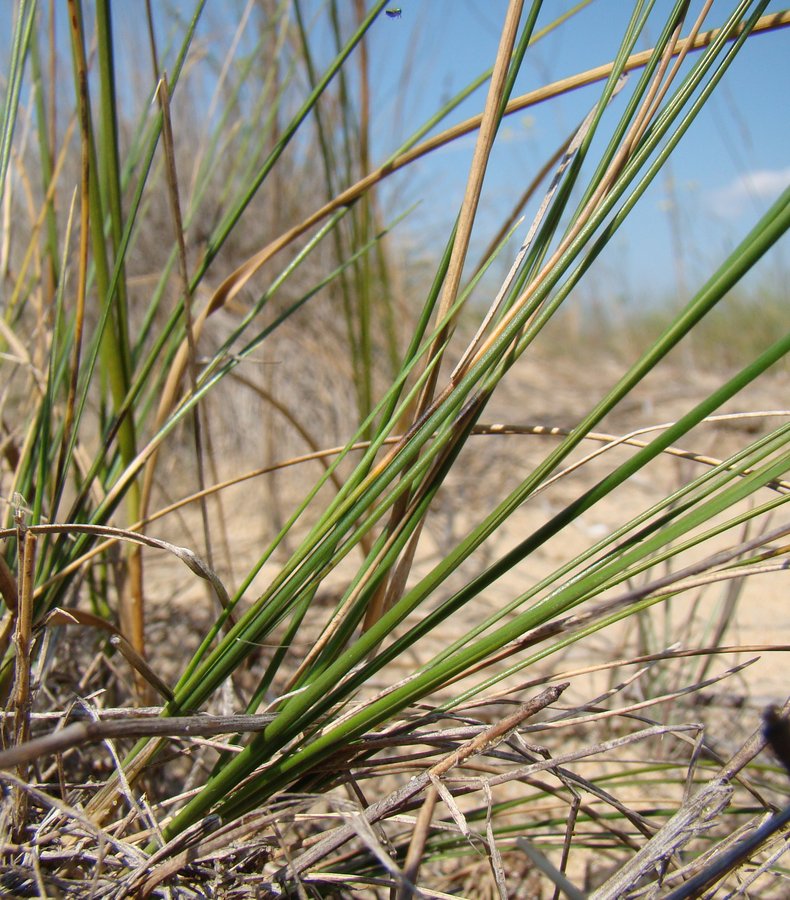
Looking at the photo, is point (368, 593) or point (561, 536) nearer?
point (368, 593)

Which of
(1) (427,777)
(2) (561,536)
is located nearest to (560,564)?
(2) (561,536)

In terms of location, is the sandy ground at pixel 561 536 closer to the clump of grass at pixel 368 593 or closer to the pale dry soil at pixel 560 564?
the pale dry soil at pixel 560 564

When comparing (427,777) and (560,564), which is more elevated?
(427,777)

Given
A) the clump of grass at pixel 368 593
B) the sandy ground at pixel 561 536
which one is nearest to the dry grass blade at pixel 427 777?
the clump of grass at pixel 368 593

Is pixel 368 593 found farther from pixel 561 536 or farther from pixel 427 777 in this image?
pixel 561 536

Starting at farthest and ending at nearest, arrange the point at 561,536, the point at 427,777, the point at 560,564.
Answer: the point at 561,536 < the point at 560,564 < the point at 427,777

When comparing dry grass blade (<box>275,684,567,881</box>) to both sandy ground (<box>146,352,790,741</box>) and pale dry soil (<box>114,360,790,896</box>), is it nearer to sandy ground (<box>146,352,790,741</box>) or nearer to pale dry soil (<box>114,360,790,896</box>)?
pale dry soil (<box>114,360,790,896</box>)

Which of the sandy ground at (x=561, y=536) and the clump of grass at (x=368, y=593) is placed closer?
the clump of grass at (x=368, y=593)

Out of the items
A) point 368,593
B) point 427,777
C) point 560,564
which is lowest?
point 560,564

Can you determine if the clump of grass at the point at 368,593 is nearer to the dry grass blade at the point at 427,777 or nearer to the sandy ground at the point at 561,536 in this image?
the dry grass blade at the point at 427,777

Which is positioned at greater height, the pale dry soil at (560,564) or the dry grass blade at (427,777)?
the dry grass blade at (427,777)

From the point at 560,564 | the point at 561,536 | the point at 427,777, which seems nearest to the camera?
the point at 427,777

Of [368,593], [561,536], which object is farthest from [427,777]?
[561,536]

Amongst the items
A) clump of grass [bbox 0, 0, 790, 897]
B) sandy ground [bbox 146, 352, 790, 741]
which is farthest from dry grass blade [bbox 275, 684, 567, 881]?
sandy ground [bbox 146, 352, 790, 741]
